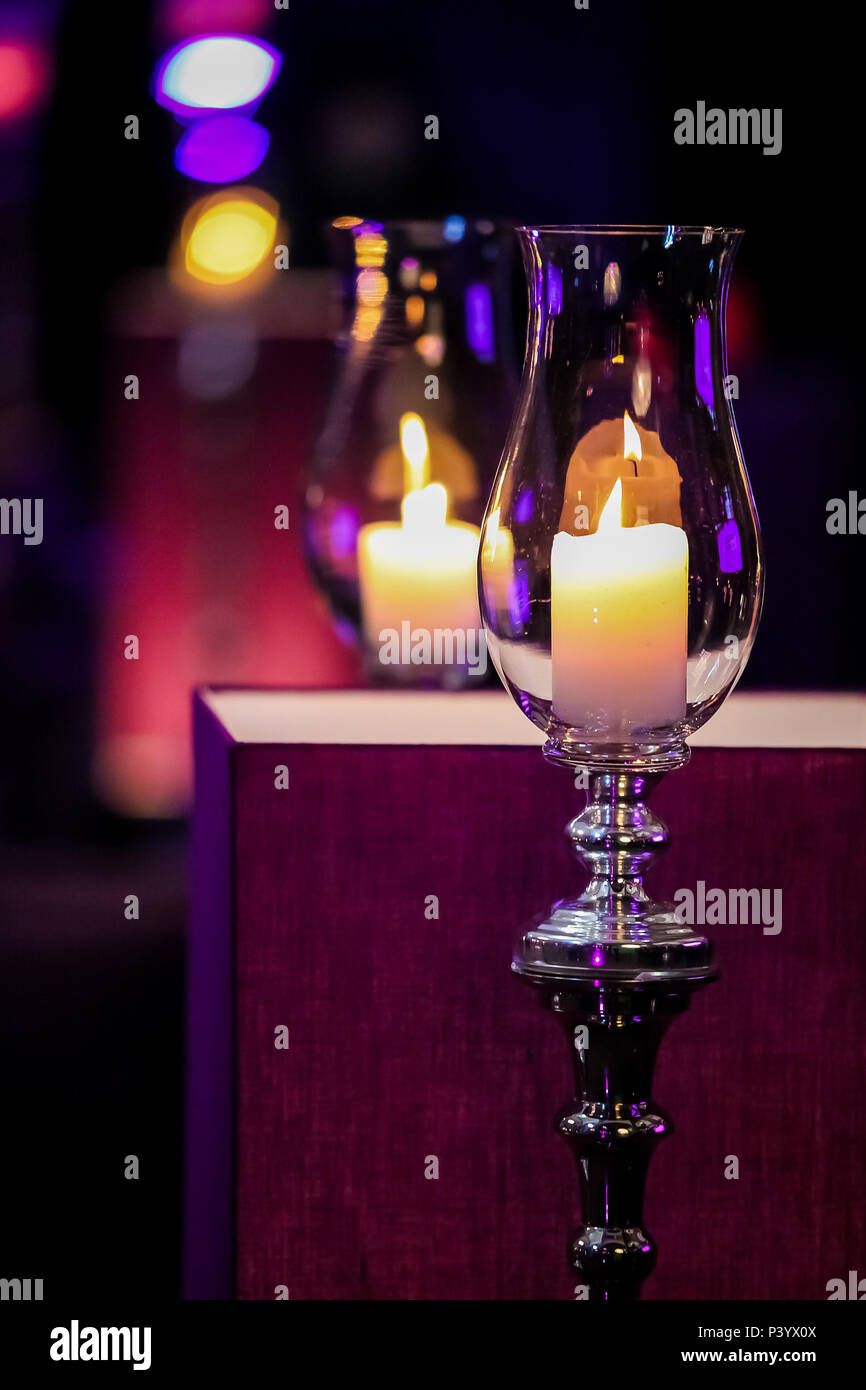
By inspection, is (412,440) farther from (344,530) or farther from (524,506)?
(524,506)

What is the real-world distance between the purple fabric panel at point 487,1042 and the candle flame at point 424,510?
683 mm

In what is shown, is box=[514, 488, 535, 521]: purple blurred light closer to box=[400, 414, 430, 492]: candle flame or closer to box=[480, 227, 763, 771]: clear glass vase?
box=[480, 227, 763, 771]: clear glass vase

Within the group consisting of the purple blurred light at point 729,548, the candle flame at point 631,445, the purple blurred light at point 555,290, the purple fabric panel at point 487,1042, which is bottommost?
the purple fabric panel at point 487,1042

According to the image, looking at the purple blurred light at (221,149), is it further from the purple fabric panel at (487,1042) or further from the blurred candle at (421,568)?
the purple fabric panel at (487,1042)

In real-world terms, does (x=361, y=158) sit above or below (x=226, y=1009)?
above

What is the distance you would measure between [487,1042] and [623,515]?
0.88 ft

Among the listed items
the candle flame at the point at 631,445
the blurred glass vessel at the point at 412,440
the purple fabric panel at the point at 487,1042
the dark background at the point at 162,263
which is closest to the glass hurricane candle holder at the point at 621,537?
the candle flame at the point at 631,445

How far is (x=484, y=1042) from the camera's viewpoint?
771mm

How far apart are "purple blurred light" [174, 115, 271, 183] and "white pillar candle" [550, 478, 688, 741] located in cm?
215

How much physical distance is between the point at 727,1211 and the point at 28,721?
2.05m

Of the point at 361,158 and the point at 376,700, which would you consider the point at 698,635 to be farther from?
the point at 361,158

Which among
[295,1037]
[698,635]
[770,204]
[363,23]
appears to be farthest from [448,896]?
[363,23]

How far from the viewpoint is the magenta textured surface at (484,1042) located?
2.49 feet

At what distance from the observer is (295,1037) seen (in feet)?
2.53
